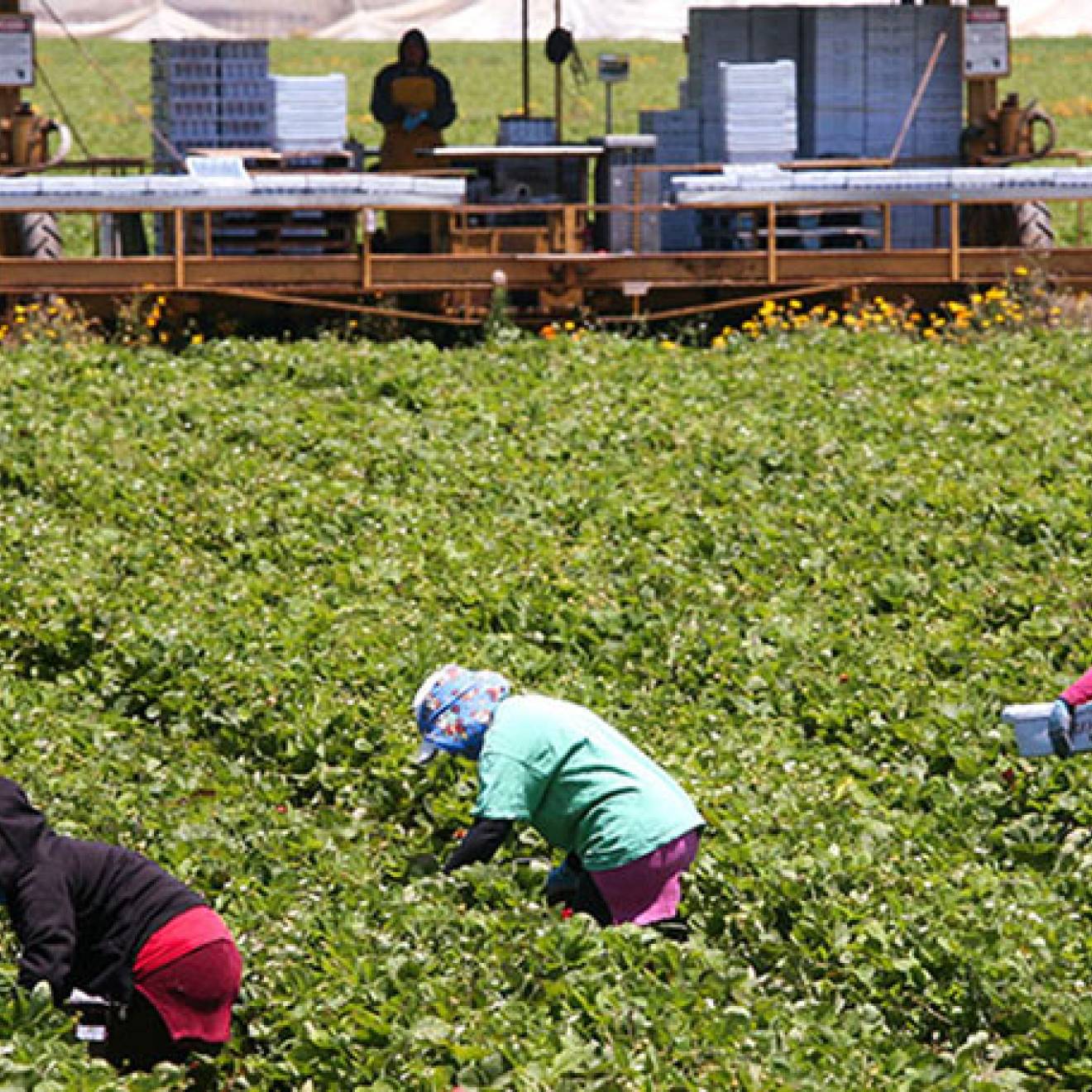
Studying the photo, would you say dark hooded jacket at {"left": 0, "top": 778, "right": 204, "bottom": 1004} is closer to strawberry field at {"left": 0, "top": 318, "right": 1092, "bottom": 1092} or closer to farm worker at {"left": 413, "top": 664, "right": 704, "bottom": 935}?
strawberry field at {"left": 0, "top": 318, "right": 1092, "bottom": 1092}

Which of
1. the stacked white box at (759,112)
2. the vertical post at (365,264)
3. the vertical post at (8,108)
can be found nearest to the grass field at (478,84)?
the vertical post at (8,108)

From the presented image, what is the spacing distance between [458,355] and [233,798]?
827 centimetres

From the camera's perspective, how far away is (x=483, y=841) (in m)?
6.99

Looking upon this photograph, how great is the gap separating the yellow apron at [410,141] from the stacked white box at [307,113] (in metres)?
0.54

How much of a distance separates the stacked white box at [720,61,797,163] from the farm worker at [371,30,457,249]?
245 centimetres

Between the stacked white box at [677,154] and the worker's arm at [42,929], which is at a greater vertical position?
the stacked white box at [677,154]

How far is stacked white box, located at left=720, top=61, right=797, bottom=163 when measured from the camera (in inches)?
768

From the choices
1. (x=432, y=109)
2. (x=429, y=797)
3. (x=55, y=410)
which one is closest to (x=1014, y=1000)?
(x=429, y=797)

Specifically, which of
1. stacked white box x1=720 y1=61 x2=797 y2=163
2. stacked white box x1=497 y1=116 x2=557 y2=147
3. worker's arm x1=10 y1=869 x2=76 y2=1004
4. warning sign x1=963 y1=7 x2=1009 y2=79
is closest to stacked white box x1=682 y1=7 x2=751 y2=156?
stacked white box x1=720 y1=61 x2=797 y2=163

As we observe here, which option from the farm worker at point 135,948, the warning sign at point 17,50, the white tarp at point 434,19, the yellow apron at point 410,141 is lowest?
the farm worker at point 135,948

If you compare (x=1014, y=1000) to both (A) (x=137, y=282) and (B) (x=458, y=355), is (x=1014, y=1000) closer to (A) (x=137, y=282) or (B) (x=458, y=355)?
(B) (x=458, y=355)

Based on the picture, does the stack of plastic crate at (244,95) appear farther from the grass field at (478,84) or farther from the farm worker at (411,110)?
the grass field at (478,84)

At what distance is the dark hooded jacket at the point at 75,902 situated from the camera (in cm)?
633

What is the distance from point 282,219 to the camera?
18.8 metres
